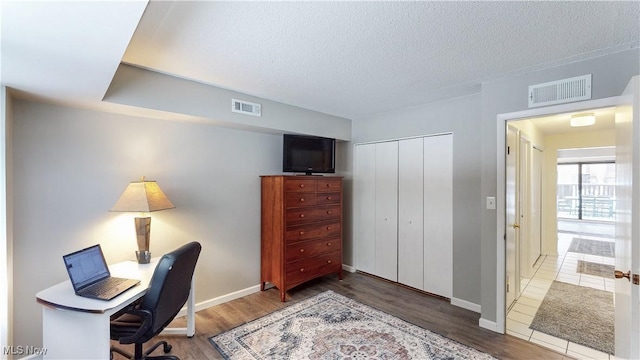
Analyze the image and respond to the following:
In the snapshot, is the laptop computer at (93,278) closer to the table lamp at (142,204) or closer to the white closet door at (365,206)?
the table lamp at (142,204)

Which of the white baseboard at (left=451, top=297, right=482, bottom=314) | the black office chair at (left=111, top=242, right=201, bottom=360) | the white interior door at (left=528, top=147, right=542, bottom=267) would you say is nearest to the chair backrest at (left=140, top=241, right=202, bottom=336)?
the black office chair at (left=111, top=242, right=201, bottom=360)

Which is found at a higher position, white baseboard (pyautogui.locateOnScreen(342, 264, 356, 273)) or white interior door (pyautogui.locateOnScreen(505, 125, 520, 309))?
white interior door (pyautogui.locateOnScreen(505, 125, 520, 309))

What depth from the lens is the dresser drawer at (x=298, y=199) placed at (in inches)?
126

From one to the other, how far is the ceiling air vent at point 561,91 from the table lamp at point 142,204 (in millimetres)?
3379

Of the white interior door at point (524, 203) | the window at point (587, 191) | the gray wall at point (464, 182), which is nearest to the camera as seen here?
the gray wall at point (464, 182)

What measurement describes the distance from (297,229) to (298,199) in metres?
0.37

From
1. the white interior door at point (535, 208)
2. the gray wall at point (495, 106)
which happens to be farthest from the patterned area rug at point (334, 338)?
the white interior door at point (535, 208)

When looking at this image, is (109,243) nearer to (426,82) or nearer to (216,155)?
(216,155)

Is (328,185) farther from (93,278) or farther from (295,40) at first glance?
(93,278)

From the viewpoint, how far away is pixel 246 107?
2943 millimetres

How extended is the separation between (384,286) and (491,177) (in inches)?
78.4

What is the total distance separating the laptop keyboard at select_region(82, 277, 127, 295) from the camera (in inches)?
68.6

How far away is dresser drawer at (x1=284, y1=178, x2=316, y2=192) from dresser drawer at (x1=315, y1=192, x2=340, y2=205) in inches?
5.8

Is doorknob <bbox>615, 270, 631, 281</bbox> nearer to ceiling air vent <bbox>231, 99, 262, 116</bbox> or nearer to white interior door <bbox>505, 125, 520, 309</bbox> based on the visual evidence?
white interior door <bbox>505, 125, 520, 309</bbox>
